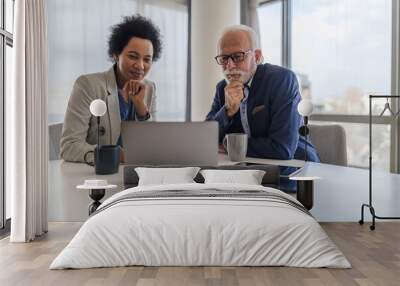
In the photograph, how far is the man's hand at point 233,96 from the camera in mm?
6746

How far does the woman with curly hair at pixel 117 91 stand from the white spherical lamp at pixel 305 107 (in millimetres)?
1693

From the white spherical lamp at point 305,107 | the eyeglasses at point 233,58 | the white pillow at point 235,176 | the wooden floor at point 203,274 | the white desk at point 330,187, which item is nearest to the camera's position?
the wooden floor at point 203,274

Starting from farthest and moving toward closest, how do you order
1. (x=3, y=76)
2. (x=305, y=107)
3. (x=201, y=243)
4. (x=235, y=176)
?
(x=305, y=107) < (x=235, y=176) < (x=3, y=76) < (x=201, y=243)

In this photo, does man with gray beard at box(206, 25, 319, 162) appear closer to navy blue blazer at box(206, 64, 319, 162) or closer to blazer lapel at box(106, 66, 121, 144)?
navy blue blazer at box(206, 64, 319, 162)

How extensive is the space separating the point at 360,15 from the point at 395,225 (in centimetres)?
239

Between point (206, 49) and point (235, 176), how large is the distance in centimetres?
159

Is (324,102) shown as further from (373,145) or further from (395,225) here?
(395,225)

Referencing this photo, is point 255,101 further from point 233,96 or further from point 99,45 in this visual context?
point 99,45

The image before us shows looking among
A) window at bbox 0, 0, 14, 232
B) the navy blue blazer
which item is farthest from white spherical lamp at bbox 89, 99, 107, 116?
the navy blue blazer

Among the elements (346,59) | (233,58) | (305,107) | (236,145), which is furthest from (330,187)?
(233,58)

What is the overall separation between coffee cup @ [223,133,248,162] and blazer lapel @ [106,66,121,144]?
4.15 feet

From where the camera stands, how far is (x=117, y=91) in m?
6.80

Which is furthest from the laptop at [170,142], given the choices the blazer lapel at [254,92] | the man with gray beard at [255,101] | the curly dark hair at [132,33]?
the curly dark hair at [132,33]

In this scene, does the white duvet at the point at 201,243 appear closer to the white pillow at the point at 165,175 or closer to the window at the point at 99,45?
the white pillow at the point at 165,175
